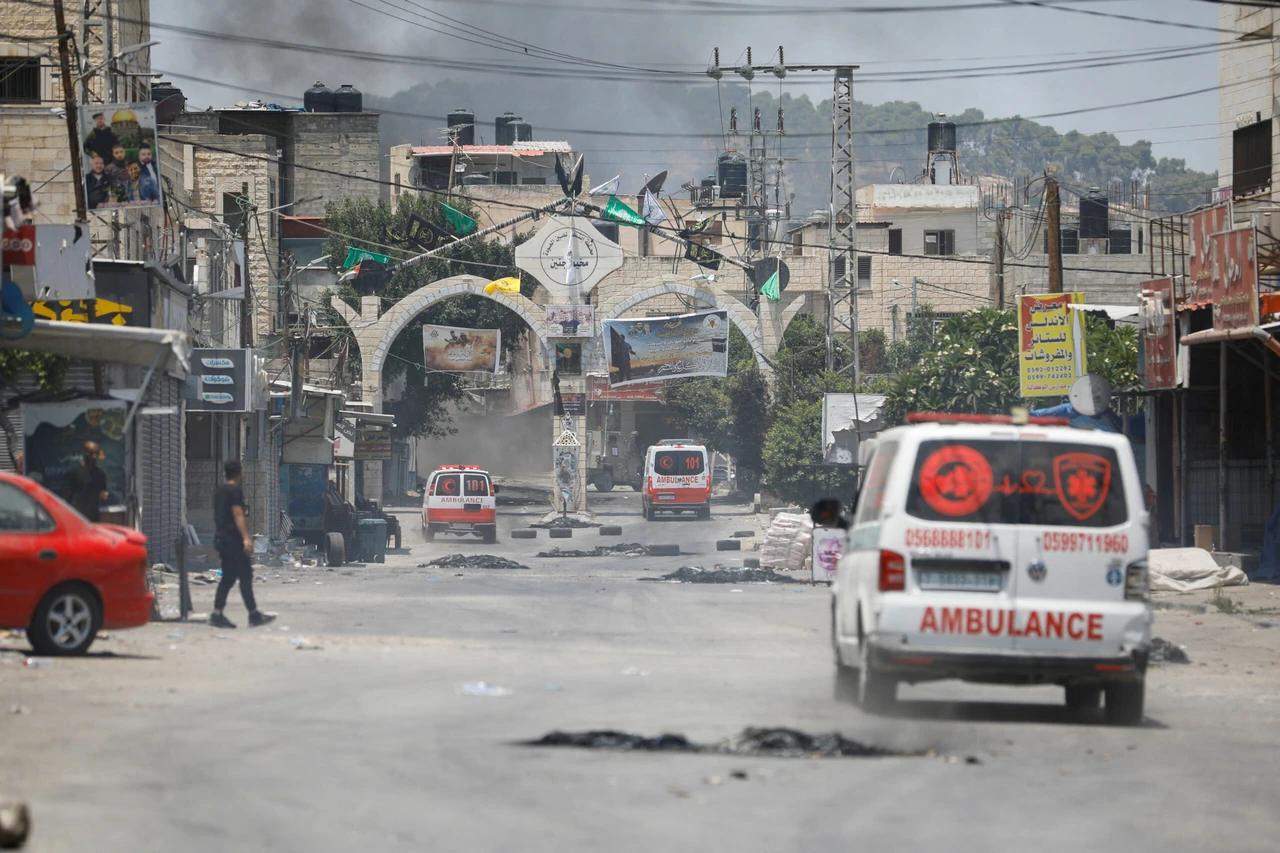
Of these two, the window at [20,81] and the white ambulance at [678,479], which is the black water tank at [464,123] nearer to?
the white ambulance at [678,479]

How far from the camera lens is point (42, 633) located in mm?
12219

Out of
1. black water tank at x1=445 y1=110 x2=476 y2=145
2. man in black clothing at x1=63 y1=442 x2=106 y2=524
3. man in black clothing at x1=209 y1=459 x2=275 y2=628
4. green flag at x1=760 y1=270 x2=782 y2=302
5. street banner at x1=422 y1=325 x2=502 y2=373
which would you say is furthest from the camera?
black water tank at x1=445 y1=110 x2=476 y2=145

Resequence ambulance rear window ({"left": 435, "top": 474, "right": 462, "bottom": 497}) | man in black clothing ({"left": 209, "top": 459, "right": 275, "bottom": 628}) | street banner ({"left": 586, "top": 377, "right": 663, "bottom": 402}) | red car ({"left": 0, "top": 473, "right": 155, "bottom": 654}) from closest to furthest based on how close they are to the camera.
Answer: red car ({"left": 0, "top": 473, "right": 155, "bottom": 654}) → man in black clothing ({"left": 209, "top": 459, "right": 275, "bottom": 628}) → ambulance rear window ({"left": 435, "top": 474, "right": 462, "bottom": 497}) → street banner ({"left": 586, "top": 377, "right": 663, "bottom": 402})

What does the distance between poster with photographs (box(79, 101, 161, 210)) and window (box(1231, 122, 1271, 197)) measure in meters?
22.0

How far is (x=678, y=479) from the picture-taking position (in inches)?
2053

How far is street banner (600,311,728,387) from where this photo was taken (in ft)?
187

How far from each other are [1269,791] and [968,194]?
82362 mm

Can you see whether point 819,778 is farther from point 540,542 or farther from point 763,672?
point 540,542

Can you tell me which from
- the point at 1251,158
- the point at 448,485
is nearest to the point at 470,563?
the point at 448,485

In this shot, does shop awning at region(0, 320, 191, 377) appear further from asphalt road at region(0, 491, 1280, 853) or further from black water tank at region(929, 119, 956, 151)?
black water tank at region(929, 119, 956, 151)

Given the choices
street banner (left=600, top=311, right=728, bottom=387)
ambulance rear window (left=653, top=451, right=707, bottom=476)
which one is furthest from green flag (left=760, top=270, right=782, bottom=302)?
ambulance rear window (left=653, top=451, right=707, bottom=476)

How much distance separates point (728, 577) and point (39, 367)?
11943 millimetres

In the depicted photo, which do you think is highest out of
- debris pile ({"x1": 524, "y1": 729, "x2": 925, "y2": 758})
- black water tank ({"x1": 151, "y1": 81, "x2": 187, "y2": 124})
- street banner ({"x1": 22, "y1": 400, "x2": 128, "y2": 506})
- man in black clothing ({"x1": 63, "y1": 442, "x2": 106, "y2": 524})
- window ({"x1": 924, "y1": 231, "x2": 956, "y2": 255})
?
black water tank ({"x1": 151, "y1": 81, "x2": 187, "y2": 124})

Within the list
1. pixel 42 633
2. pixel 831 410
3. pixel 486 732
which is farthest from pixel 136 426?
pixel 831 410
